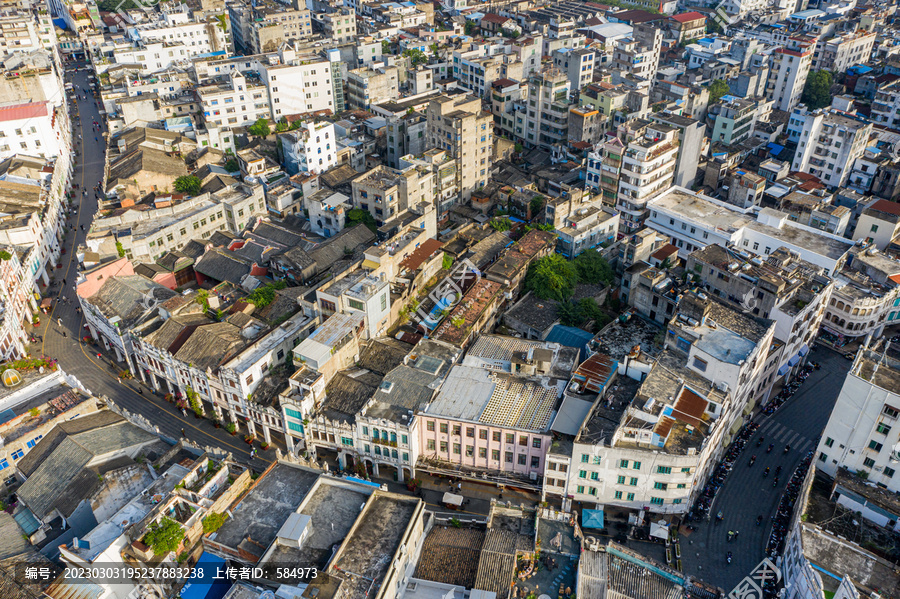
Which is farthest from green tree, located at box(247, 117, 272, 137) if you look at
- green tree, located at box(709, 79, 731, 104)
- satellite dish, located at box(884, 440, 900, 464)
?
satellite dish, located at box(884, 440, 900, 464)

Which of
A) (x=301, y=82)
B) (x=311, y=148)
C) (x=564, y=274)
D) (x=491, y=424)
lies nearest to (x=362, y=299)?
(x=491, y=424)

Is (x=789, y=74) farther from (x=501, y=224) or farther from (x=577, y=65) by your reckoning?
(x=501, y=224)

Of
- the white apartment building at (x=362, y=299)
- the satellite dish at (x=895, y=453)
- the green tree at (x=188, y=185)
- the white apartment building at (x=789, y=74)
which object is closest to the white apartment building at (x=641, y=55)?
the white apartment building at (x=789, y=74)

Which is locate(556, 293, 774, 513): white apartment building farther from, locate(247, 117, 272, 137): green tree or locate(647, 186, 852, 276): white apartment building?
locate(247, 117, 272, 137): green tree

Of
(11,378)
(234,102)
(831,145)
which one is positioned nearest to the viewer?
(11,378)

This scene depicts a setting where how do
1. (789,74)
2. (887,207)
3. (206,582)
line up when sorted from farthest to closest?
(789,74)
(887,207)
(206,582)

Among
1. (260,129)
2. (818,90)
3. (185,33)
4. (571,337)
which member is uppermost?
(185,33)

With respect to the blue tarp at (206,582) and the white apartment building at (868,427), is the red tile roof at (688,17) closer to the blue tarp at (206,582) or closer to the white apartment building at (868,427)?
the white apartment building at (868,427)
